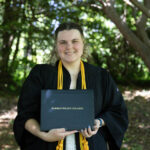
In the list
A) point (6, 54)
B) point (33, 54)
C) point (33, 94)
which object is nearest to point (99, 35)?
point (33, 54)

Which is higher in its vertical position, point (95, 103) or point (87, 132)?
point (95, 103)

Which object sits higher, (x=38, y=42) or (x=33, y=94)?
(x=38, y=42)

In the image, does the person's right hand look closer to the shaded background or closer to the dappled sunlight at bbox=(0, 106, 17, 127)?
the shaded background

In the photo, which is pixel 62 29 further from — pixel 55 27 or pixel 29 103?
pixel 55 27

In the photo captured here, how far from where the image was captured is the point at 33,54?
30.0ft

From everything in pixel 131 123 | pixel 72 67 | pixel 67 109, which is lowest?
pixel 131 123

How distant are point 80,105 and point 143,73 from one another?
1162 cm

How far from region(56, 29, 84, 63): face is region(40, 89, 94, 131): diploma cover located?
319mm

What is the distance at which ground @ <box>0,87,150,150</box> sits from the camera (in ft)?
17.3

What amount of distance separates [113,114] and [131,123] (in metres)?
4.78

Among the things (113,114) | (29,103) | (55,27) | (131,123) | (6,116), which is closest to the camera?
(29,103)

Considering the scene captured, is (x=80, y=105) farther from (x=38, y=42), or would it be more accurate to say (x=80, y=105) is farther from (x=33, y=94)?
(x=38, y=42)

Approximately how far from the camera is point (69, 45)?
6.00 feet

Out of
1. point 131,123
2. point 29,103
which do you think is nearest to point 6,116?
point 131,123
